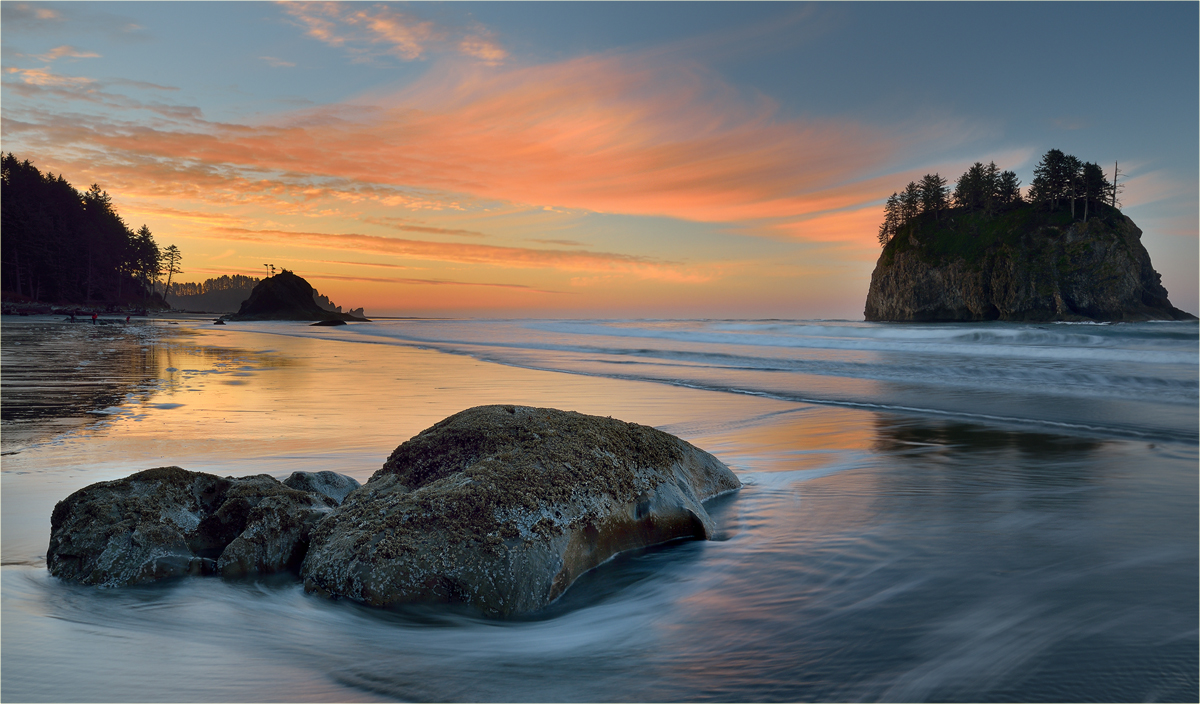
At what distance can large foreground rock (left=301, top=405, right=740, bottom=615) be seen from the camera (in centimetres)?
283

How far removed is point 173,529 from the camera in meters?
3.19

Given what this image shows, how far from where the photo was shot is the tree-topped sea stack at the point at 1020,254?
217ft

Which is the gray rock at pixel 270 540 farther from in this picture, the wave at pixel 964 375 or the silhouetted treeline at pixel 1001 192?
the silhouetted treeline at pixel 1001 192

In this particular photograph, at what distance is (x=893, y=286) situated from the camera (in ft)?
286

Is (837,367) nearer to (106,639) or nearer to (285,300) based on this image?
(106,639)

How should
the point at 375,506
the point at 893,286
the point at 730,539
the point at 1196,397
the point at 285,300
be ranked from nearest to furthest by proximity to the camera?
1. the point at 375,506
2. the point at 730,539
3. the point at 1196,397
4. the point at 285,300
5. the point at 893,286

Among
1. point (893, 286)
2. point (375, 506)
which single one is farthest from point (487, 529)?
point (893, 286)

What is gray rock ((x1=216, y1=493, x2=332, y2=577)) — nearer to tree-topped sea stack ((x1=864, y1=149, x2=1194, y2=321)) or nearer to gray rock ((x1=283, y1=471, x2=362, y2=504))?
gray rock ((x1=283, y1=471, x2=362, y2=504))

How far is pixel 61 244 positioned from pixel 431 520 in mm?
88390

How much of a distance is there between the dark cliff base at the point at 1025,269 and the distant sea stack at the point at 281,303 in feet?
244

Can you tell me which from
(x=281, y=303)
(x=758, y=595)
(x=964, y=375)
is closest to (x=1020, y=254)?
(x=964, y=375)

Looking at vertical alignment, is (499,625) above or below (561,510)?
below

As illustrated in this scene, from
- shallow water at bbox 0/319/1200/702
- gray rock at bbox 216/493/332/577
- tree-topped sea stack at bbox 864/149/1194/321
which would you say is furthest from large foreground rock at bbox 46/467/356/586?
tree-topped sea stack at bbox 864/149/1194/321

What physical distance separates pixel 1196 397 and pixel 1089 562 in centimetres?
1001
